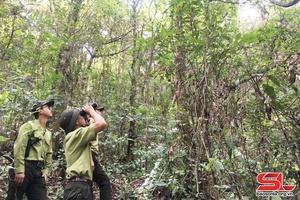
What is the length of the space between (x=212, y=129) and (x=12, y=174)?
2735 mm

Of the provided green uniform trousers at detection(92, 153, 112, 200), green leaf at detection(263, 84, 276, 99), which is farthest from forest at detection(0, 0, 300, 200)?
green uniform trousers at detection(92, 153, 112, 200)

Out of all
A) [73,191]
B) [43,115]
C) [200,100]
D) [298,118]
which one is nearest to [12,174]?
[43,115]

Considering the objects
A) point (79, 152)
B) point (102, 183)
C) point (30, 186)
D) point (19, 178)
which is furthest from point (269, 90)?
point (30, 186)

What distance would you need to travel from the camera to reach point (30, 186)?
3932 mm

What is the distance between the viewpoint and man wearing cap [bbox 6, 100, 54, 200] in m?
3.73

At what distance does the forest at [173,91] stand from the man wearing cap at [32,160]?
59 centimetres

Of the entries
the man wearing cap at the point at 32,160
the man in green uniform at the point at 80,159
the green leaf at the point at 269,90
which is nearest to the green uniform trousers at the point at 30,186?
the man wearing cap at the point at 32,160

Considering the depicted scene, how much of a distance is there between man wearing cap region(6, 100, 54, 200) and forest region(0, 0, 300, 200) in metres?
0.59

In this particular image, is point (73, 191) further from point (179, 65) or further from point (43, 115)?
point (179, 65)

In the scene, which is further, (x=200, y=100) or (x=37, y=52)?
(x=37, y=52)

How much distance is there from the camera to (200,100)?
134 inches

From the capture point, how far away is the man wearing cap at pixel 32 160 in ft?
12.2

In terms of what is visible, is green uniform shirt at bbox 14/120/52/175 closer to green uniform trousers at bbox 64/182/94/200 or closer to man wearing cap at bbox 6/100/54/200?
man wearing cap at bbox 6/100/54/200

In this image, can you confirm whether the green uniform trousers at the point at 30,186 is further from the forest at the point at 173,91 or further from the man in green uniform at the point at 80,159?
the man in green uniform at the point at 80,159
